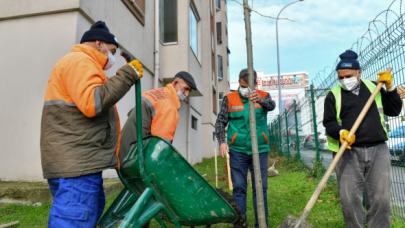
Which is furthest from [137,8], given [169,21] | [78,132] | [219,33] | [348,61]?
[219,33]

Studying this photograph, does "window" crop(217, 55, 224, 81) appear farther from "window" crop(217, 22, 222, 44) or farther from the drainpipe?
the drainpipe

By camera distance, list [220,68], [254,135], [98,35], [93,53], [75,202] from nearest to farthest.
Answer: [75,202]
[93,53]
[98,35]
[254,135]
[220,68]

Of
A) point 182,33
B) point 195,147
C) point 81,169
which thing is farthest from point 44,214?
point 195,147

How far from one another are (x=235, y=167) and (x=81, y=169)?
2118mm

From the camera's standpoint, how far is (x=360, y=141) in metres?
3.29

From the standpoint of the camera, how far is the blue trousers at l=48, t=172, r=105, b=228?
2.27 metres

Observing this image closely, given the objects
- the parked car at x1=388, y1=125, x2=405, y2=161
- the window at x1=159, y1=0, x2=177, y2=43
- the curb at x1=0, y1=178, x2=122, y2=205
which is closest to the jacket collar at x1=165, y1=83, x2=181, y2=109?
the parked car at x1=388, y1=125, x2=405, y2=161

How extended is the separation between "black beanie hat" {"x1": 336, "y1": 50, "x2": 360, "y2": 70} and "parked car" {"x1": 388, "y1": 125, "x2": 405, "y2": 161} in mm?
1191

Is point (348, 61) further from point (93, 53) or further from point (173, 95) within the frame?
point (93, 53)

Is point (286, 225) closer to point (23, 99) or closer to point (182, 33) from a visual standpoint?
point (23, 99)

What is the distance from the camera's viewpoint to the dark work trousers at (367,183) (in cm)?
322

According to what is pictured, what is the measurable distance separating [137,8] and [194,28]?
195 inches

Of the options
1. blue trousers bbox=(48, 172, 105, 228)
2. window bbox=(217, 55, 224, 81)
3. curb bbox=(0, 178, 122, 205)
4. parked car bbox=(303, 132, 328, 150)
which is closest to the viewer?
blue trousers bbox=(48, 172, 105, 228)

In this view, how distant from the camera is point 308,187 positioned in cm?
709
